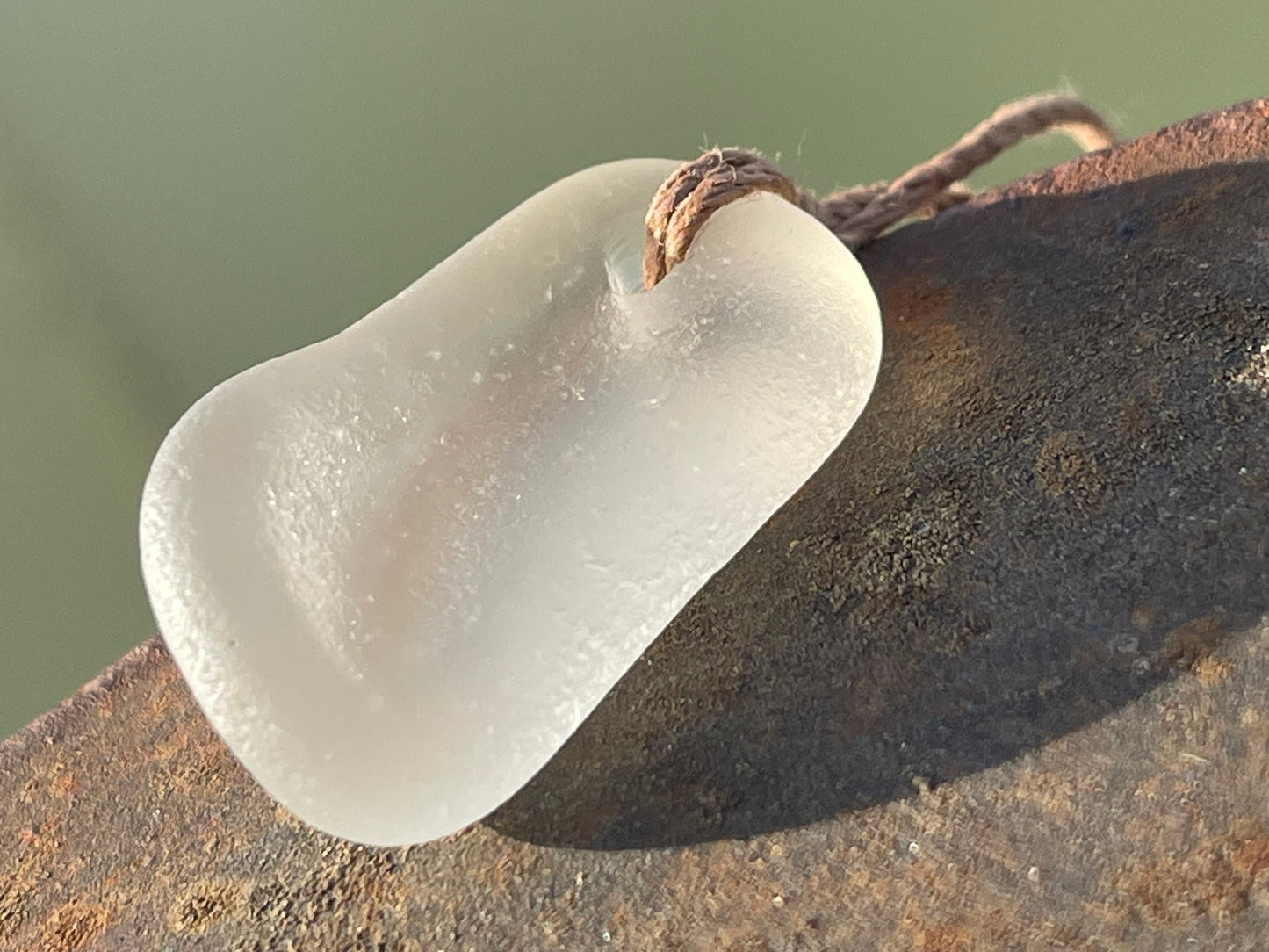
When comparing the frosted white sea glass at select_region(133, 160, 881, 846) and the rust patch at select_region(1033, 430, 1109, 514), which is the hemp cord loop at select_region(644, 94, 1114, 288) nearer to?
the frosted white sea glass at select_region(133, 160, 881, 846)

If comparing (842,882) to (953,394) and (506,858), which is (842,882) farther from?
(953,394)

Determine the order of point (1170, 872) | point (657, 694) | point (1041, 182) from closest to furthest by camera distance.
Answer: point (1170, 872) → point (657, 694) → point (1041, 182)

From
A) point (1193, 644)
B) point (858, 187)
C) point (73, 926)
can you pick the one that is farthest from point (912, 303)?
point (73, 926)

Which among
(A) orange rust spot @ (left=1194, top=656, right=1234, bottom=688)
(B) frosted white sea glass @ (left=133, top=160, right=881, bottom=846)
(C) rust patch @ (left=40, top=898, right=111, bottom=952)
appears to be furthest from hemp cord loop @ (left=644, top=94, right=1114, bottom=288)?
(C) rust patch @ (left=40, top=898, right=111, bottom=952)

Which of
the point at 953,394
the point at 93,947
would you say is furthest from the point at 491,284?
the point at 93,947

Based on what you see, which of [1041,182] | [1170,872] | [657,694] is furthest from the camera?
[1041,182]

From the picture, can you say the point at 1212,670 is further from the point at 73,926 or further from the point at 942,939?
the point at 73,926
